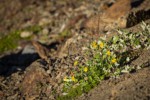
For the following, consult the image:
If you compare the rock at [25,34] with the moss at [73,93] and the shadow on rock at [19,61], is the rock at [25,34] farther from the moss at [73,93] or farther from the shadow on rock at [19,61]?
the moss at [73,93]

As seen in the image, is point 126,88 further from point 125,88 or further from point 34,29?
point 34,29

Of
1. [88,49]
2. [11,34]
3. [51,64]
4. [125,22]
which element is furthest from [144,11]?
[11,34]

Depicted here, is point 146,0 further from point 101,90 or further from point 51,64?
point 101,90

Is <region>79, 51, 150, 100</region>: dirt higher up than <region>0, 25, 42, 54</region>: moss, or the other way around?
<region>0, 25, 42, 54</region>: moss

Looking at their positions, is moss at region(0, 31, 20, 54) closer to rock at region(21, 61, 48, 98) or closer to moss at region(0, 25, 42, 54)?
moss at region(0, 25, 42, 54)

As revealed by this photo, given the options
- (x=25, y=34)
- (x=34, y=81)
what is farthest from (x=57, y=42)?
(x=34, y=81)

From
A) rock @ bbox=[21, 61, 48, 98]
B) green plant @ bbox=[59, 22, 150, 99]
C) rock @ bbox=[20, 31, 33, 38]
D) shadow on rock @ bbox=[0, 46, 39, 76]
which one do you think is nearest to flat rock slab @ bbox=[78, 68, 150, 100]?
green plant @ bbox=[59, 22, 150, 99]
